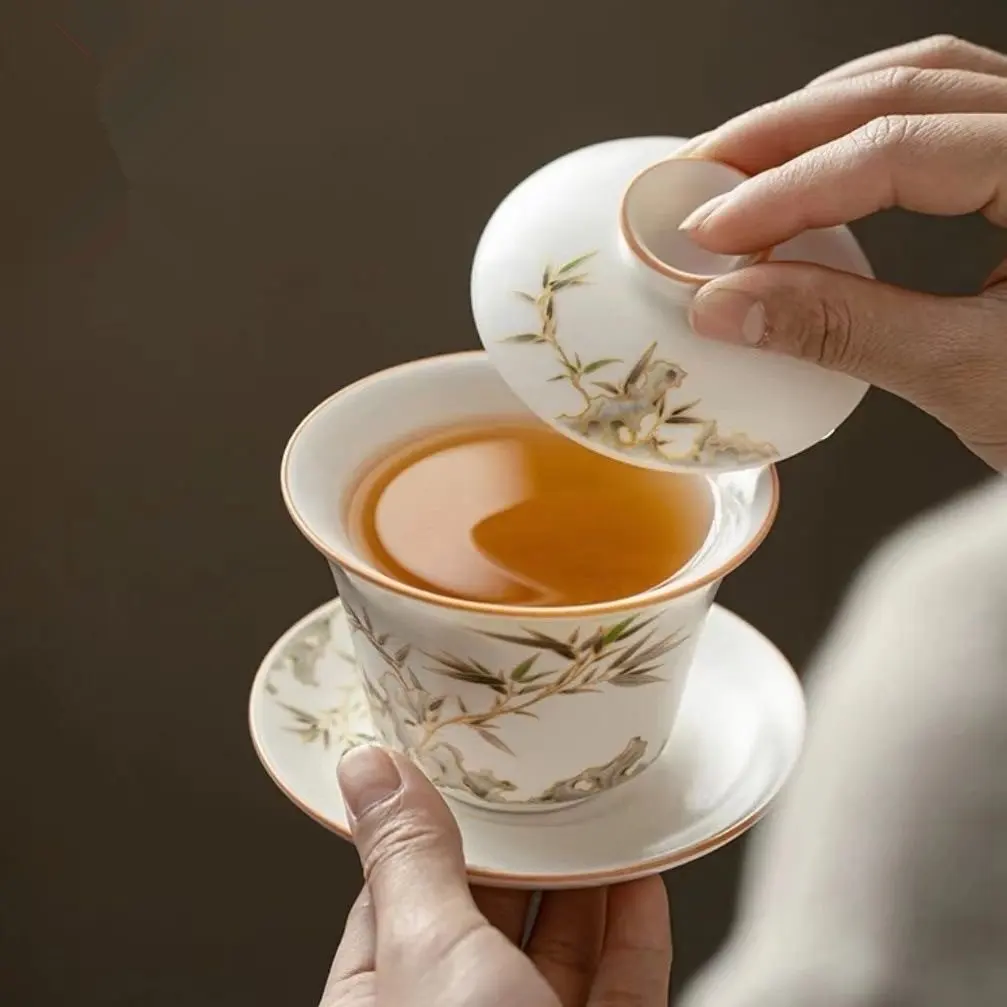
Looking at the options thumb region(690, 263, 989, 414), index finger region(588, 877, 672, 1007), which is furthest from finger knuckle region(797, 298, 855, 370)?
index finger region(588, 877, 672, 1007)

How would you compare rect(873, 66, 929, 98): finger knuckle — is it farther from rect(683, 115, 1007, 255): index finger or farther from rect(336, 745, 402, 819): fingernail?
rect(336, 745, 402, 819): fingernail

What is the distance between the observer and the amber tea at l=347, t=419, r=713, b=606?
0.59 m

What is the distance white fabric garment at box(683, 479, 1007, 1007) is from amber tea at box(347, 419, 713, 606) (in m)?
0.16

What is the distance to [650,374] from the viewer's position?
516 millimetres

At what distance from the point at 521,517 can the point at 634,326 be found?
5.8 inches

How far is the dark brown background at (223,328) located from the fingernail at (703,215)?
0.35m

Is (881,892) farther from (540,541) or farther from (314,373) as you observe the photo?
(314,373)

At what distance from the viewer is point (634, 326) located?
51 centimetres

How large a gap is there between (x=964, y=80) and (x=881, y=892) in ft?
1.25

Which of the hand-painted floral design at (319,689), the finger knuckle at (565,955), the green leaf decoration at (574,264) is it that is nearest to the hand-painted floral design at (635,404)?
the green leaf decoration at (574,264)

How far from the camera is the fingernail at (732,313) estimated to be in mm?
493

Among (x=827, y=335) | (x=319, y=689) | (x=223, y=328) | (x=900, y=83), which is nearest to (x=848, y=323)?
(x=827, y=335)

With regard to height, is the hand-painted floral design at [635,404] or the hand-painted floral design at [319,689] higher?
the hand-painted floral design at [635,404]

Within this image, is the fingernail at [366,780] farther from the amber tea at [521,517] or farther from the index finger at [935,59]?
the index finger at [935,59]
